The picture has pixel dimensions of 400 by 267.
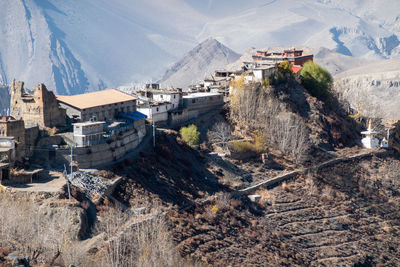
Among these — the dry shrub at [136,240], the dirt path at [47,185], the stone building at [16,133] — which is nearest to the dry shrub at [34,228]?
the dirt path at [47,185]

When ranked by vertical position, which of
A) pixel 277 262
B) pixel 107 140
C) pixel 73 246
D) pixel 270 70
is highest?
pixel 270 70

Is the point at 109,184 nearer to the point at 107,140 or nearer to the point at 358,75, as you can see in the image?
the point at 107,140

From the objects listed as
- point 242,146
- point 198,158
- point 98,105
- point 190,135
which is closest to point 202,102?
point 190,135

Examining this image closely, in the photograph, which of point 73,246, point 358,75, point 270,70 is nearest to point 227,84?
point 270,70

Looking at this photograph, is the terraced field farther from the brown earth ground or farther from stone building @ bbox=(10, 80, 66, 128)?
stone building @ bbox=(10, 80, 66, 128)

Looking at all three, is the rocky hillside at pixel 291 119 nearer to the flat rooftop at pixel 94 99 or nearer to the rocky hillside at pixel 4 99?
the flat rooftop at pixel 94 99

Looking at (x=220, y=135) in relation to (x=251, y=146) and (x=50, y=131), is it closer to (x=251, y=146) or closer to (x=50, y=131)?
(x=251, y=146)

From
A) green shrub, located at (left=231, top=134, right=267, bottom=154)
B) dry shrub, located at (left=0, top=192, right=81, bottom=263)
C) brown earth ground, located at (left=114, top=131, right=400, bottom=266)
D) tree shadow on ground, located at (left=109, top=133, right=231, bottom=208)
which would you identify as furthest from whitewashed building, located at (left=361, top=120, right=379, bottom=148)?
dry shrub, located at (left=0, top=192, right=81, bottom=263)
